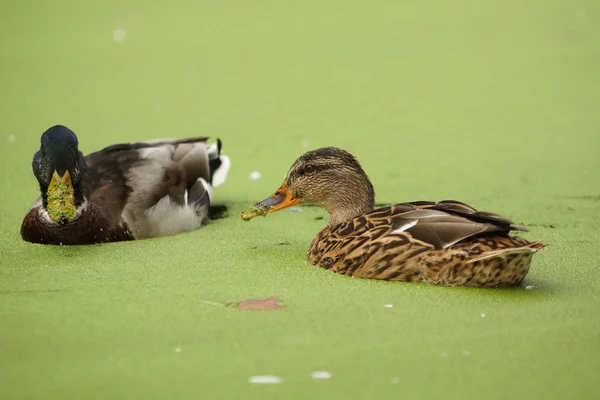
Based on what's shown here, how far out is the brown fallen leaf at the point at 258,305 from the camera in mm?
4109

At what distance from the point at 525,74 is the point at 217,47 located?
2.93 meters

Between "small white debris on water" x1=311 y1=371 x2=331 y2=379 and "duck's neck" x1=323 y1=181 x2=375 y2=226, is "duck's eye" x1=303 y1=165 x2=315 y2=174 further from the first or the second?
"small white debris on water" x1=311 y1=371 x2=331 y2=379

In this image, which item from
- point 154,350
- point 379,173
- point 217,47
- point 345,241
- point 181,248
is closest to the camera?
point 154,350

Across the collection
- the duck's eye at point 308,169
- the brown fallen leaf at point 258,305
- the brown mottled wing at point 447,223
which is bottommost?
the brown fallen leaf at point 258,305

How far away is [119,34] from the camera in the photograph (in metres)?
10.4

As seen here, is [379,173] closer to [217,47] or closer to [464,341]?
[464,341]

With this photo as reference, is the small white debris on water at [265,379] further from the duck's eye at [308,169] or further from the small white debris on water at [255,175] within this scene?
the small white debris on water at [255,175]

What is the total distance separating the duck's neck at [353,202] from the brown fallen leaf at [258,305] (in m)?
0.97

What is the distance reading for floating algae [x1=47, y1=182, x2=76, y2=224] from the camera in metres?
5.35

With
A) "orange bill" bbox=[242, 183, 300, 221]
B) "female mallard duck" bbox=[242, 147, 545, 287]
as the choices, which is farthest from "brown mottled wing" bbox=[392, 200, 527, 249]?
"orange bill" bbox=[242, 183, 300, 221]

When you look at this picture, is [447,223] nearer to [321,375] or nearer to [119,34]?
[321,375]

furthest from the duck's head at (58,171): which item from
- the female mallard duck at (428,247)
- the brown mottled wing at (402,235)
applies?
the brown mottled wing at (402,235)

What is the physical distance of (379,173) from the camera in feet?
→ 22.0

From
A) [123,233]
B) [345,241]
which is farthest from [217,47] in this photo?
[345,241]
